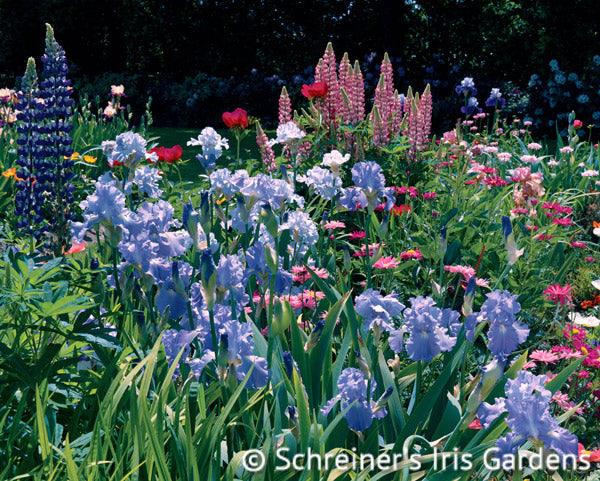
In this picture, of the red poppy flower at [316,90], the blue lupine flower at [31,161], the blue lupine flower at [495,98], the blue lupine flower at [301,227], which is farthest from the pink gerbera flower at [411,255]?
the blue lupine flower at [495,98]

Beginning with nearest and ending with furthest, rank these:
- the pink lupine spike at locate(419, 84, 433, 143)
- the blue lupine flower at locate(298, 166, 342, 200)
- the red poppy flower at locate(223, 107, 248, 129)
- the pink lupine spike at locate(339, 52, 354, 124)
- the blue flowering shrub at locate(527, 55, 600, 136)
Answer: the blue lupine flower at locate(298, 166, 342, 200) → the red poppy flower at locate(223, 107, 248, 129) → the pink lupine spike at locate(339, 52, 354, 124) → the pink lupine spike at locate(419, 84, 433, 143) → the blue flowering shrub at locate(527, 55, 600, 136)

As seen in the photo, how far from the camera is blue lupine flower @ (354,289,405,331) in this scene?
1.91m

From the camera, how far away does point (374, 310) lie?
6.26 ft

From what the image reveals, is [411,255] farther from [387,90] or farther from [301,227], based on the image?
[387,90]

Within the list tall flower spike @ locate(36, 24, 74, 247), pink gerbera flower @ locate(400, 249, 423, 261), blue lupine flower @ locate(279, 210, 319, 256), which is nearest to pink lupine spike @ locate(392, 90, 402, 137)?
pink gerbera flower @ locate(400, 249, 423, 261)

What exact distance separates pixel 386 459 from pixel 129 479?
0.61 meters

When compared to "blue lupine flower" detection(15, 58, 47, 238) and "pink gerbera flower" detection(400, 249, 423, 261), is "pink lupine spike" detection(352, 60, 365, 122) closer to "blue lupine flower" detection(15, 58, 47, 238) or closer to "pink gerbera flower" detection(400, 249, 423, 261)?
"pink gerbera flower" detection(400, 249, 423, 261)

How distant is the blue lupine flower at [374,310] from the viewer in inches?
75.3

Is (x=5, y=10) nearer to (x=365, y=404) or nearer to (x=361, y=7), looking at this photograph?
(x=361, y=7)

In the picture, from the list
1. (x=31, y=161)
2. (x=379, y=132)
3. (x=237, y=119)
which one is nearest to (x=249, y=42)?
(x=379, y=132)

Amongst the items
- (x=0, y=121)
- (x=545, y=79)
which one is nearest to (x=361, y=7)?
(x=545, y=79)

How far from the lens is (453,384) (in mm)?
2193

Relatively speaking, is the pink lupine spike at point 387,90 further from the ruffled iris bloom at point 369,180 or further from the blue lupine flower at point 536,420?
the blue lupine flower at point 536,420

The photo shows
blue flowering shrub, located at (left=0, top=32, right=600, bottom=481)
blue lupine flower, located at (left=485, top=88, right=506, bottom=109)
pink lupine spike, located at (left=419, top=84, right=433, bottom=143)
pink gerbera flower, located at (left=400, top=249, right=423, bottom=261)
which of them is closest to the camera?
blue flowering shrub, located at (left=0, top=32, right=600, bottom=481)
